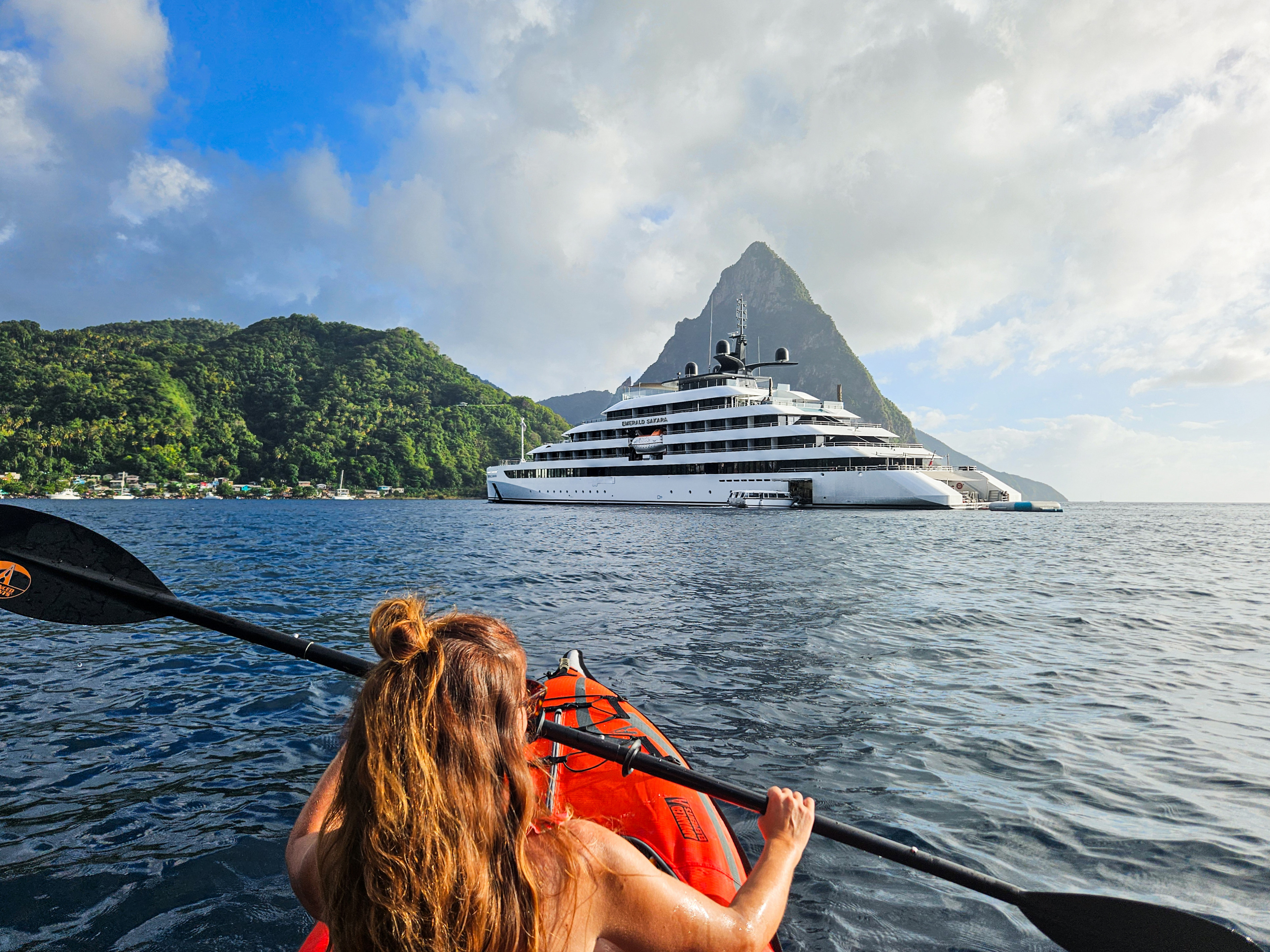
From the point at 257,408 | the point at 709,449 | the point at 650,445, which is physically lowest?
the point at 709,449

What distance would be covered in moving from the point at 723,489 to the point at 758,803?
43864mm

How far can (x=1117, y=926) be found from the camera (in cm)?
230

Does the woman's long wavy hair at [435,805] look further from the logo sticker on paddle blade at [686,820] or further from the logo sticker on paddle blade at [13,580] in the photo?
the logo sticker on paddle blade at [13,580]

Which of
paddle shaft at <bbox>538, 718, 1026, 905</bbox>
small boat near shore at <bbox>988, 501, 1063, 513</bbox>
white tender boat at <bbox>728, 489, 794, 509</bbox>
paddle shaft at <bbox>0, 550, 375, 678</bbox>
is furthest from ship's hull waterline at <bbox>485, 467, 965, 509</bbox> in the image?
paddle shaft at <bbox>0, 550, 375, 678</bbox>

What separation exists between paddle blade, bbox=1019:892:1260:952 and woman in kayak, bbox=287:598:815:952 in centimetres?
180

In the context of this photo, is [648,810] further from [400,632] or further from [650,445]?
[650,445]

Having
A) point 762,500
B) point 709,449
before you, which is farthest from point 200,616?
point 709,449

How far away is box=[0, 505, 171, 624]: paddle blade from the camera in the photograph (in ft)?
11.4

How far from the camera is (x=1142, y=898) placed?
3119 millimetres

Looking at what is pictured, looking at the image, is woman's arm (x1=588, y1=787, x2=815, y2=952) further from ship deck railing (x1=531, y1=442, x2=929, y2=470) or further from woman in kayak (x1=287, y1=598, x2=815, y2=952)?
ship deck railing (x1=531, y1=442, x2=929, y2=470)

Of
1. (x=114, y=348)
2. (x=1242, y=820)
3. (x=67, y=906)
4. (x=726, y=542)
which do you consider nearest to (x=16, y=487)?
(x=114, y=348)

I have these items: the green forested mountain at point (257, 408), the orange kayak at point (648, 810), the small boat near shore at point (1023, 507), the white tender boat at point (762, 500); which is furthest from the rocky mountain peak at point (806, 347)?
the orange kayak at point (648, 810)

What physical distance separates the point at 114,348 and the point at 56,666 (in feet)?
364

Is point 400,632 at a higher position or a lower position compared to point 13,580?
higher
